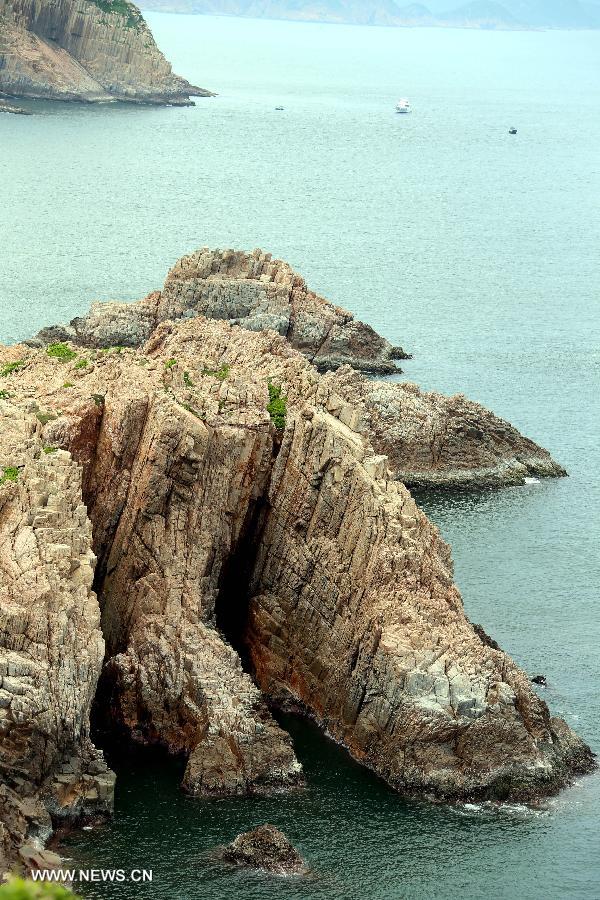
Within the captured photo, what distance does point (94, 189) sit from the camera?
176 meters

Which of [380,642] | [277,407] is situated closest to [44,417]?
[277,407]

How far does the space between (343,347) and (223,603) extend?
45.5 metres

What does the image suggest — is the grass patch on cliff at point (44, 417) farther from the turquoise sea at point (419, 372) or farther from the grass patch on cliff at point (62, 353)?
the turquoise sea at point (419, 372)

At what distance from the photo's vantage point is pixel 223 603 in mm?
58000

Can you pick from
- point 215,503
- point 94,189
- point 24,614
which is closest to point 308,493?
point 215,503

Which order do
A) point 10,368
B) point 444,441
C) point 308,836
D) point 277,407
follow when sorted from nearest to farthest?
1. point 308,836
2. point 277,407
3. point 10,368
4. point 444,441

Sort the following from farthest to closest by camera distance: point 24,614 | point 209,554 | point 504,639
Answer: point 504,639
point 209,554
point 24,614

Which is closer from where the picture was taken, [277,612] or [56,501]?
[56,501]

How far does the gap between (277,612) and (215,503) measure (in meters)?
4.07

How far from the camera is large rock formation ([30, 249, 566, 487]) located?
81812 mm

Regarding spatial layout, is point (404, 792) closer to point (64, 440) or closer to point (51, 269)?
point (64, 440)

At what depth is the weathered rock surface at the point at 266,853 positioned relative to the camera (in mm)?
45312

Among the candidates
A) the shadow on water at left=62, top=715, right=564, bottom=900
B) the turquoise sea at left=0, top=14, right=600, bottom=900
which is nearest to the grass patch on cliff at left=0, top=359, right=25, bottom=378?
the turquoise sea at left=0, top=14, right=600, bottom=900

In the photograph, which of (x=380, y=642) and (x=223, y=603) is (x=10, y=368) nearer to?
(x=223, y=603)
